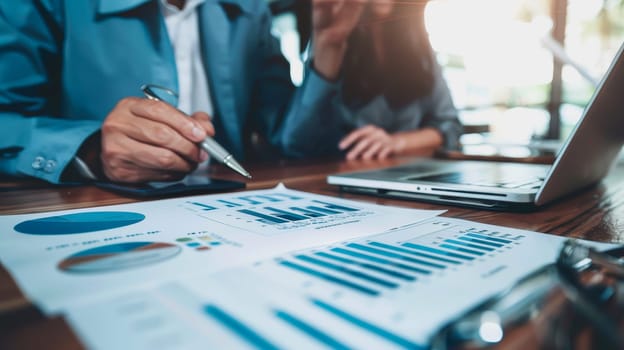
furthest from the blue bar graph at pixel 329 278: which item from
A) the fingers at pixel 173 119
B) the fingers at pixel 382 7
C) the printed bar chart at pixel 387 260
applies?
the fingers at pixel 382 7

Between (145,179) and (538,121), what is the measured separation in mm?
2577

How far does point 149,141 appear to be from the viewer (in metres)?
0.51

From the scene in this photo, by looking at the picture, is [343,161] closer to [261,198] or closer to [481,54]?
[261,198]

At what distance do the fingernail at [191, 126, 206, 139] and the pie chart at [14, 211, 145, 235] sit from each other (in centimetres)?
15

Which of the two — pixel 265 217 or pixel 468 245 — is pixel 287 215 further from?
pixel 468 245

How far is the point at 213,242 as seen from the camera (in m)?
0.28

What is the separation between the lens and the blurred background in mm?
1828

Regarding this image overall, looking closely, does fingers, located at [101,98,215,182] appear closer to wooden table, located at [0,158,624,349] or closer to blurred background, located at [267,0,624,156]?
wooden table, located at [0,158,624,349]

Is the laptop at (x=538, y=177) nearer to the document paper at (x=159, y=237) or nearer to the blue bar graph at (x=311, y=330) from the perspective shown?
the document paper at (x=159, y=237)

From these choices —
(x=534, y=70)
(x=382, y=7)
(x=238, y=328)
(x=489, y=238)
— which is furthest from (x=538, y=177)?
(x=534, y=70)

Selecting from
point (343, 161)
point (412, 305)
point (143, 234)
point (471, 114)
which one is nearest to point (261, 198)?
point (143, 234)

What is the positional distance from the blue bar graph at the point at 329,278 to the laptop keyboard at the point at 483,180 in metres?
0.27

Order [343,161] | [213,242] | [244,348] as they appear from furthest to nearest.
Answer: [343,161] → [213,242] → [244,348]

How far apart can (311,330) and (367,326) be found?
23 millimetres
